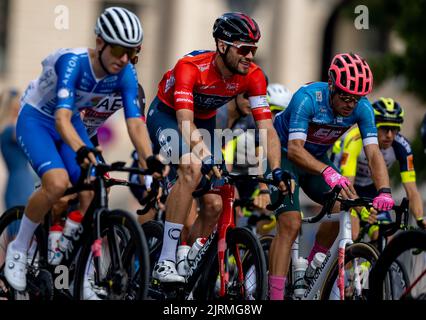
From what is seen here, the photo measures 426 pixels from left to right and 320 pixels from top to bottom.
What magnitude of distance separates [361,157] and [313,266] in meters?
1.76

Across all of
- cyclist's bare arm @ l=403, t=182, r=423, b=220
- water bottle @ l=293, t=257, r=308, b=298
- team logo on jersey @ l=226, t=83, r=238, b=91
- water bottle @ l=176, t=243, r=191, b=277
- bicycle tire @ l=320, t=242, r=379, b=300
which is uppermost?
team logo on jersey @ l=226, t=83, r=238, b=91

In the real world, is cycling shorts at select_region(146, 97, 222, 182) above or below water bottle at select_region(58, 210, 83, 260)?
above

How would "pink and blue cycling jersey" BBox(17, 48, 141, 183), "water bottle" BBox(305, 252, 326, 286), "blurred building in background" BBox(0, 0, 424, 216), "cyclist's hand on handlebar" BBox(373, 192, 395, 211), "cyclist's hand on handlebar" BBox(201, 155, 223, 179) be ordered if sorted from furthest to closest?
"blurred building in background" BBox(0, 0, 424, 216)
"water bottle" BBox(305, 252, 326, 286)
"pink and blue cycling jersey" BBox(17, 48, 141, 183)
"cyclist's hand on handlebar" BBox(373, 192, 395, 211)
"cyclist's hand on handlebar" BBox(201, 155, 223, 179)

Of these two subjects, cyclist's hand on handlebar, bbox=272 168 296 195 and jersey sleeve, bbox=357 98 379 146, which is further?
jersey sleeve, bbox=357 98 379 146

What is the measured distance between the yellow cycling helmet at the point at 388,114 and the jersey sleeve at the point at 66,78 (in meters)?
2.81

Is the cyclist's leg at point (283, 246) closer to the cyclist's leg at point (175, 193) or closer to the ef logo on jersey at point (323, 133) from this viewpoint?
the ef logo on jersey at point (323, 133)

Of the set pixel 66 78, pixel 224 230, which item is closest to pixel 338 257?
pixel 224 230

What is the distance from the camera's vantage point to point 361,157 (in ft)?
34.4

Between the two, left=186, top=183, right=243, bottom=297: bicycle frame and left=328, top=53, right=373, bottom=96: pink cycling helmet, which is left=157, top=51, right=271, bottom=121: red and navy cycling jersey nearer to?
left=328, top=53, right=373, bottom=96: pink cycling helmet

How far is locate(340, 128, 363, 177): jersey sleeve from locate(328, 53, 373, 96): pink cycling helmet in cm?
134

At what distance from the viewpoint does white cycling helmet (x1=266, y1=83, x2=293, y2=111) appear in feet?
37.2

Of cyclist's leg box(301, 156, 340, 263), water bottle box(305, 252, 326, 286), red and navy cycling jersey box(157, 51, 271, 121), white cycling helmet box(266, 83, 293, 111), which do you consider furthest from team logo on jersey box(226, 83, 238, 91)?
white cycling helmet box(266, 83, 293, 111)

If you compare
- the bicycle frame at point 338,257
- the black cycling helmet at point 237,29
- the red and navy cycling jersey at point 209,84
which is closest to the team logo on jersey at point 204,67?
the red and navy cycling jersey at point 209,84

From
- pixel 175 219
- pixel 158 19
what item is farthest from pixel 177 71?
pixel 158 19
